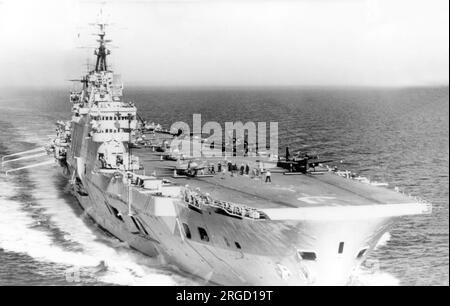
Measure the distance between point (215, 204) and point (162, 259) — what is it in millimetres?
4905

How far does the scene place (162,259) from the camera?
86.4ft

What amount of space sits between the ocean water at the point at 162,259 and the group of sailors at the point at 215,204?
10.3 ft

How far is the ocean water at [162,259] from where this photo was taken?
2639cm

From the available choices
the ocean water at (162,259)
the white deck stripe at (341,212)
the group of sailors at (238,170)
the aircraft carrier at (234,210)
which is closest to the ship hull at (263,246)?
the aircraft carrier at (234,210)

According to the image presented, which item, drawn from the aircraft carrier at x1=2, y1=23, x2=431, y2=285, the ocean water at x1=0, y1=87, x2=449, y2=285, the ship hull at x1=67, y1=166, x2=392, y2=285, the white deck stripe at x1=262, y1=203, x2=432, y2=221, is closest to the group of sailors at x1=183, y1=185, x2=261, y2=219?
the aircraft carrier at x1=2, y1=23, x2=431, y2=285

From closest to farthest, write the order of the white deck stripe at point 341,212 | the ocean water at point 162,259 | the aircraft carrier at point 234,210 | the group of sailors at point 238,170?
1. the white deck stripe at point 341,212
2. the aircraft carrier at point 234,210
3. the ocean water at point 162,259
4. the group of sailors at point 238,170

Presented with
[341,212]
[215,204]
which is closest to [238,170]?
[215,204]

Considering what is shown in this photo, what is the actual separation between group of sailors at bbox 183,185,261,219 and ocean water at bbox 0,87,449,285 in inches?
123

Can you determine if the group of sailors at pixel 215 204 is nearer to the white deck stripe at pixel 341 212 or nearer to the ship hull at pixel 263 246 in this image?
the ship hull at pixel 263 246

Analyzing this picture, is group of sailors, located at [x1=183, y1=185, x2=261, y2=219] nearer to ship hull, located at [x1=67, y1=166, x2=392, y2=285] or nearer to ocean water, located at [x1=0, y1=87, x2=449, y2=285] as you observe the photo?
ship hull, located at [x1=67, y1=166, x2=392, y2=285]

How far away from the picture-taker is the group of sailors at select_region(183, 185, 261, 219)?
2155 centimetres

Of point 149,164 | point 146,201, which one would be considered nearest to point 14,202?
point 149,164
